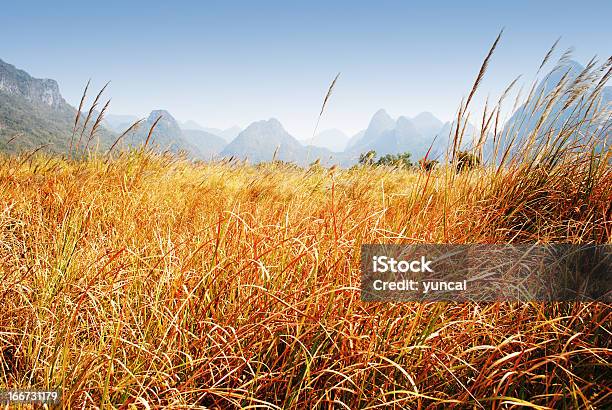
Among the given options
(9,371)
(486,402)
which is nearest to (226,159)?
(9,371)

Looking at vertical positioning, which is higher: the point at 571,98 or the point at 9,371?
the point at 571,98

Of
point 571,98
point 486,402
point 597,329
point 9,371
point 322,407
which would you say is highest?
point 571,98

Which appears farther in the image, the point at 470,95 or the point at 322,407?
the point at 470,95

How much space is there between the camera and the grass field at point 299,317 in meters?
0.94

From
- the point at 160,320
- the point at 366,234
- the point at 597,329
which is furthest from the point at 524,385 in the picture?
the point at 160,320

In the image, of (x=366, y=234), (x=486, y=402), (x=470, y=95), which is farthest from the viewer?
(x=470, y=95)

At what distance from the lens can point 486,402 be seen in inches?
37.3

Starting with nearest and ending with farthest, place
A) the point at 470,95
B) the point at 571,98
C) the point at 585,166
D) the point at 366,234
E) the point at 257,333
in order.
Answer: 1. the point at 257,333
2. the point at 366,234
3. the point at 470,95
4. the point at 585,166
5. the point at 571,98

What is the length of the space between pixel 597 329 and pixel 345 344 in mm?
849

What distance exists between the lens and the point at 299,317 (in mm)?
1127

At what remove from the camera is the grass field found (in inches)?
37.2

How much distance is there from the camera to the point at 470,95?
192 centimetres

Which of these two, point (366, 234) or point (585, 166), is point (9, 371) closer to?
point (366, 234)

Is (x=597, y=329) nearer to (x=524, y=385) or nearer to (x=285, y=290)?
(x=524, y=385)
